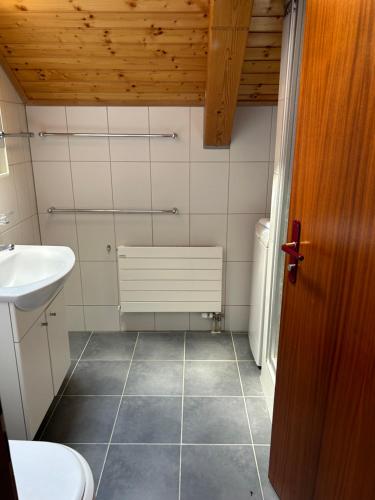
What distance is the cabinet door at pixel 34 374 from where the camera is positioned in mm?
1576

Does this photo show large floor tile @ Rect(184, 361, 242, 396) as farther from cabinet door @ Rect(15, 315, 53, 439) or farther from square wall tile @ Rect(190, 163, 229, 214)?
square wall tile @ Rect(190, 163, 229, 214)

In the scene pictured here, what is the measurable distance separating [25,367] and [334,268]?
1.29 m

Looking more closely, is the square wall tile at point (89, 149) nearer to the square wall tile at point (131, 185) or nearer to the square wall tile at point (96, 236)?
the square wall tile at point (131, 185)

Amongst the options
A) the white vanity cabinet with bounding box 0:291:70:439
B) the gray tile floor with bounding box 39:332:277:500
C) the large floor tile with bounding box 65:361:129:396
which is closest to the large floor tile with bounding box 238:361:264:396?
the gray tile floor with bounding box 39:332:277:500

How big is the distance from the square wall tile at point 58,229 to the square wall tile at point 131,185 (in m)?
0.36

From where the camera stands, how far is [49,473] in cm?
111

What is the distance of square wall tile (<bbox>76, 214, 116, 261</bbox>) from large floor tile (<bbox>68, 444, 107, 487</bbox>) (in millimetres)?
1268

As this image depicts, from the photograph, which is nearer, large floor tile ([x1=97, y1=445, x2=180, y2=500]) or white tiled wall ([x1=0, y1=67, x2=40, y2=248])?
large floor tile ([x1=97, y1=445, x2=180, y2=500])

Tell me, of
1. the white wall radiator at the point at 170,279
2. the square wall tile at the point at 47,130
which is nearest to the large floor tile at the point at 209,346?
the white wall radiator at the point at 170,279

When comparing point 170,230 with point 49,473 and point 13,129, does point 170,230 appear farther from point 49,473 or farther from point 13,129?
point 49,473

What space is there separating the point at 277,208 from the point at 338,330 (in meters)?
0.99

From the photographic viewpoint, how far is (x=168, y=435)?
189 centimetres

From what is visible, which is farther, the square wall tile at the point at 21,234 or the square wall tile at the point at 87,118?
the square wall tile at the point at 87,118

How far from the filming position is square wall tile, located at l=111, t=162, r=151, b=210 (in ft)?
8.40
